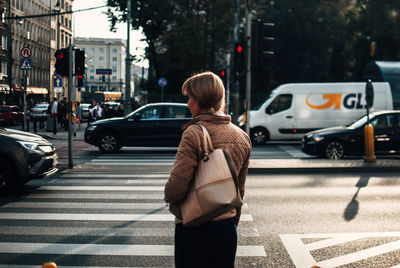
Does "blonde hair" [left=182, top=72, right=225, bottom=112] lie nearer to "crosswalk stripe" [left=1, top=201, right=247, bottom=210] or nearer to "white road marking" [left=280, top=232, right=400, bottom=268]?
"white road marking" [left=280, top=232, right=400, bottom=268]

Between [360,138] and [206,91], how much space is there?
1309cm

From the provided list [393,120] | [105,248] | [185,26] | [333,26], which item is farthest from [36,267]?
[333,26]

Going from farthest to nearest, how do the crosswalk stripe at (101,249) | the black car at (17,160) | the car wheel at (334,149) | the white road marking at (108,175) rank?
the car wheel at (334,149), the white road marking at (108,175), the black car at (17,160), the crosswalk stripe at (101,249)

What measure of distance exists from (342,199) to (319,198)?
1.20 ft

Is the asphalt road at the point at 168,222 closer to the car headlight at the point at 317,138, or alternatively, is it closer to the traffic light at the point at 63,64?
the traffic light at the point at 63,64

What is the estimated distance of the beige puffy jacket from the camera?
2936 millimetres

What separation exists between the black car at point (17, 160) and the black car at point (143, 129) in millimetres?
8348

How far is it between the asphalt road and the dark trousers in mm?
2268

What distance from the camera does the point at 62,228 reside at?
22.1 feet

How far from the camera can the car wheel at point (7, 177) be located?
9084 mm

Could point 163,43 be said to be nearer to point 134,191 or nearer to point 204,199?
point 134,191

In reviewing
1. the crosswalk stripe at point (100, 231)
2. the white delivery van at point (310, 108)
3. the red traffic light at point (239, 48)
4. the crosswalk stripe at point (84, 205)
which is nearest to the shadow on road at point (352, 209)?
the crosswalk stripe at point (100, 231)

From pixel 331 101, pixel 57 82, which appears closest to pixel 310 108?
pixel 331 101

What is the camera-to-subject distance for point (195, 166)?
9.67ft
